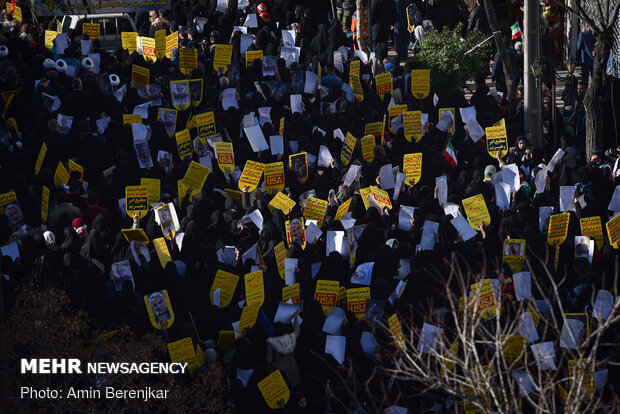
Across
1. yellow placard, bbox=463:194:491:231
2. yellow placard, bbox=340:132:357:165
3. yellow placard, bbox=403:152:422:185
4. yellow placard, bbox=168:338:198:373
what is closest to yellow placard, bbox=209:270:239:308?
yellow placard, bbox=168:338:198:373

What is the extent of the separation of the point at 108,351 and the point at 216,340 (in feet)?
4.66

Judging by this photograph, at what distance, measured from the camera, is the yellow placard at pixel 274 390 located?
11344mm

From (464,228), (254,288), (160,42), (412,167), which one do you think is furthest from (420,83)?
(254,288)

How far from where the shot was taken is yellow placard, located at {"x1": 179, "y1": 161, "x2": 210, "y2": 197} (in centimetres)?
1437

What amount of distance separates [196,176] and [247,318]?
3.05m

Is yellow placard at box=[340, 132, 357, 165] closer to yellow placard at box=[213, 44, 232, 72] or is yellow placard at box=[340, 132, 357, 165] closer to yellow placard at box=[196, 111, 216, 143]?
yellow placard at box=[196, 111, 216, 143]

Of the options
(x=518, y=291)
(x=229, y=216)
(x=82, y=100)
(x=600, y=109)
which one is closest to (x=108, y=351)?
(x=229, y=216)

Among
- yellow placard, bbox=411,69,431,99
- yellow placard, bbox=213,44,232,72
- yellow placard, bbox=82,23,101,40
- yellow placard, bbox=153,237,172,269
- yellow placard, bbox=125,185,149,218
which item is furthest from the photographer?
yellow placard, bbox=82,23,101,40

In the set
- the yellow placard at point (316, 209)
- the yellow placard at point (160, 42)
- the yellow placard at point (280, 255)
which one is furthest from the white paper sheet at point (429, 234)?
the yellow placard at point (160, 42)

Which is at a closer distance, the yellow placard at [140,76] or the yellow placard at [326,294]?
the yellow placard at [326,294]

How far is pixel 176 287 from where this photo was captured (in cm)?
1254

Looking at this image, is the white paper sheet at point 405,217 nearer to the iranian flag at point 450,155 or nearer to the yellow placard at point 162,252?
the iranian flag at point 450,155

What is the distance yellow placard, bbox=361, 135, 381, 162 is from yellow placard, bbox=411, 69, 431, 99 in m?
2.03

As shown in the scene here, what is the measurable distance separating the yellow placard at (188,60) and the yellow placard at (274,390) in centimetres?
715
